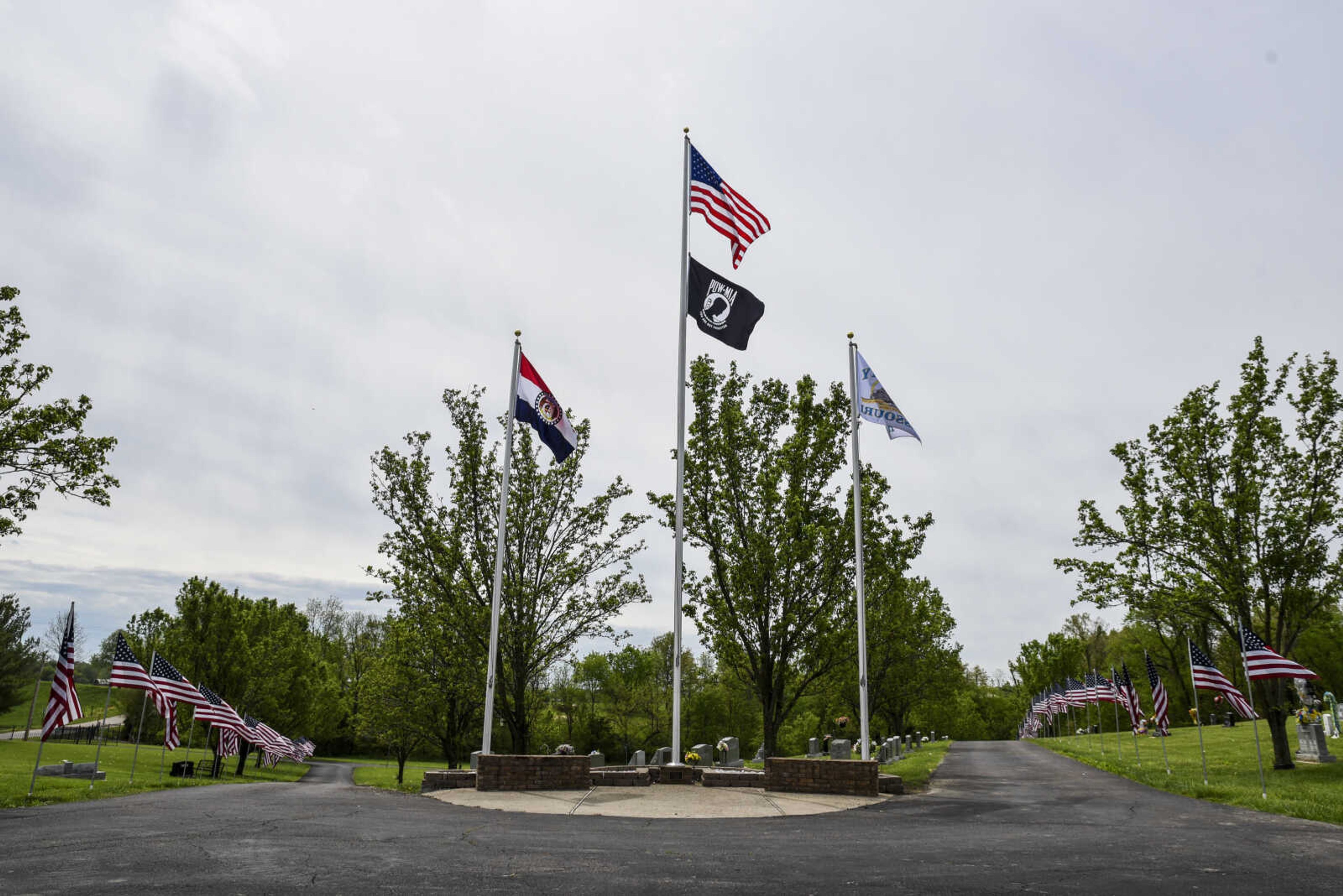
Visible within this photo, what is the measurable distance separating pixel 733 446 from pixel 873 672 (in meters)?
13.1

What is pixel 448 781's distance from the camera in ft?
54.7

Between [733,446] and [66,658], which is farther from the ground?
[733,446]

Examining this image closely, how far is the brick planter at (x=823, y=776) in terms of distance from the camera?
15.7 meters

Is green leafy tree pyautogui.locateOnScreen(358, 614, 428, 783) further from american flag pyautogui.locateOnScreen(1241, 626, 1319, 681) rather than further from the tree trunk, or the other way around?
the tree trunk

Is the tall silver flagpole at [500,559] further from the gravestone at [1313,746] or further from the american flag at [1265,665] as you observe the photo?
the gravestone at [1313,746]

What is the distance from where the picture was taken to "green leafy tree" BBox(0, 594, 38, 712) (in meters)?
54.9

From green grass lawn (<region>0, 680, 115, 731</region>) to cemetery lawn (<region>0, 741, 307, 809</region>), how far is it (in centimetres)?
1745

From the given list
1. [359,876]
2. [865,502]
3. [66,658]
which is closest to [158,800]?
[66,658]

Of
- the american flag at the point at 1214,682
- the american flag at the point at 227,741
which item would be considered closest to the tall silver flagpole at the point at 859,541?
the american flag at the point at 1214,682

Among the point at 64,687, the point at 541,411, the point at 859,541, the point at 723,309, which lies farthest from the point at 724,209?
the point at 64,687

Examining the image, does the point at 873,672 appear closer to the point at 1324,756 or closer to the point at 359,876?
the point at 1324,756

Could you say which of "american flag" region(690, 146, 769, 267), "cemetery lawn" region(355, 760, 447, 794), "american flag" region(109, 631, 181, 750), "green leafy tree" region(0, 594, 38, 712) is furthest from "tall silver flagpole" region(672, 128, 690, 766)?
"green leafy tree" region(0, 594, 38, 712)

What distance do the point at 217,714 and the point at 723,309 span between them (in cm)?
1859

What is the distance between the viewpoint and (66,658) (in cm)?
1597
